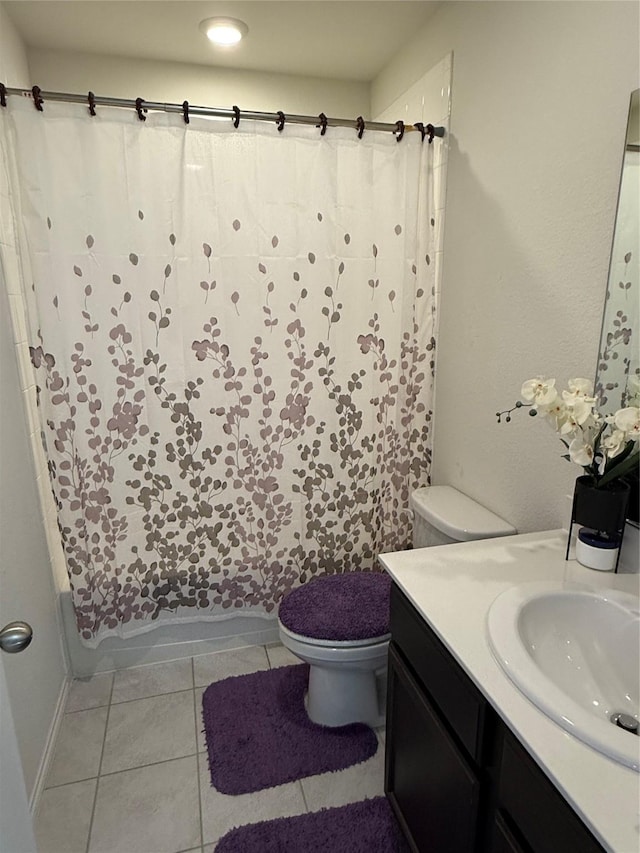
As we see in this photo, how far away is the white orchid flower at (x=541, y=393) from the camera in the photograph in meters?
1.15

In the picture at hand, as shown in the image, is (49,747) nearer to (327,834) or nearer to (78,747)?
(78,747)

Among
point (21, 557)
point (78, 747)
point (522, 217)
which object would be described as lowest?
point (78, 747)

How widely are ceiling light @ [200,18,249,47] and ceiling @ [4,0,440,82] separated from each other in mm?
26

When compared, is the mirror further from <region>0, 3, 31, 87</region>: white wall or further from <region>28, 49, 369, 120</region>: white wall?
<region>0, 3, 31, 87</region>: white wall

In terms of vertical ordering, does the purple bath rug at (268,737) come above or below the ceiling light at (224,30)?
below

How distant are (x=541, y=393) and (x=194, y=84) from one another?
2100 millimetres

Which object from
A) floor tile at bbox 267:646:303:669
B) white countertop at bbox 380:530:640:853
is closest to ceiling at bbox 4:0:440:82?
white countertop at bbox 380:530:640:853

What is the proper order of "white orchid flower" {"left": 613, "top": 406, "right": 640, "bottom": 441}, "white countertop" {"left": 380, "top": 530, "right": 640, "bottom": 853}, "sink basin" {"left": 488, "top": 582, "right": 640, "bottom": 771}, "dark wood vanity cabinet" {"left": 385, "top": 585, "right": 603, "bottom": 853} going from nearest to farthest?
"white countertop" {"left": 380, "top": 530, "right": 640, "bottom": 853}
"dark wood vanity cabinet" {"left": 385, "top": 585, "right": 603, "bottom": 853}
"sink basin" {"left": 488, "top": 582, "right": 640, "bottom": 771}
"white orchid flower" {"left": 613, "top": 406, "right": 640, "bottom": 441}

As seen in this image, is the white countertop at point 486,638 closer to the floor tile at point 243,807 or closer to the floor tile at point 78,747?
the floor tile at point 243,807

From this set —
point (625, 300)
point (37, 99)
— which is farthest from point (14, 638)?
point (37, 99)

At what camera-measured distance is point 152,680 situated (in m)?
2.08

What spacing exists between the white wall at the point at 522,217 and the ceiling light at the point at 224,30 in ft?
2.18

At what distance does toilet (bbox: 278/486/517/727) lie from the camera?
164 centimetres

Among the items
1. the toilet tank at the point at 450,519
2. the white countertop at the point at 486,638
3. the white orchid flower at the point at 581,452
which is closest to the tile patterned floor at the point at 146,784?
the toilet tank at the point at 450,519
